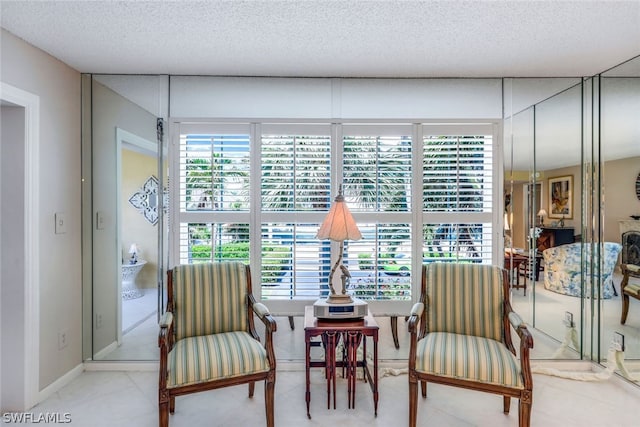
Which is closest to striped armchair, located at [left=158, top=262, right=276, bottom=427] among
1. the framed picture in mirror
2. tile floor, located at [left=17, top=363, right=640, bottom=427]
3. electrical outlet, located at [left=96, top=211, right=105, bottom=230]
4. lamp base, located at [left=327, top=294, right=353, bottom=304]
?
tile floor, located at [left=17, top=363, right=640, bottom=427]

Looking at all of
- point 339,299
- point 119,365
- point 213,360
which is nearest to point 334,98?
point 339,299

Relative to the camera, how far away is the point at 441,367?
1.91 meters

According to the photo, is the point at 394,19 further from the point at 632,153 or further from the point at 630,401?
the point at 630,401

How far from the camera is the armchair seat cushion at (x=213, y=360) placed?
1.83 m

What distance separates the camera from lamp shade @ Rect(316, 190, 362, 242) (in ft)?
7.52

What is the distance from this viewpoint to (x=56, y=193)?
2469mm

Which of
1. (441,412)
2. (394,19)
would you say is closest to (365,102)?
(394,19)

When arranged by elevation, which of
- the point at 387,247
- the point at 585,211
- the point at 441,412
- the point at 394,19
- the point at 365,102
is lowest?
the point at 441,412

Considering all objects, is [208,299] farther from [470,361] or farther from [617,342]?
[617,342]

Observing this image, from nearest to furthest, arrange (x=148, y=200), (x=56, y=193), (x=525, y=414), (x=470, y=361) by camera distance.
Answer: (x=525, y=414) < (x=470, y=361) < (x=56, y=193) < (x=148, y=200)

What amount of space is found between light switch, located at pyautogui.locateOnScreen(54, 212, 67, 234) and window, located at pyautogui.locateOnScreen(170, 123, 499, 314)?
776mm

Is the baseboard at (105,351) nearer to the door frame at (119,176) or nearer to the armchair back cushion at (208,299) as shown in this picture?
the door frame at (119,176)

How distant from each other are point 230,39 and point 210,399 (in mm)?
2384

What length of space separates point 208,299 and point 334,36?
73.5 inches
